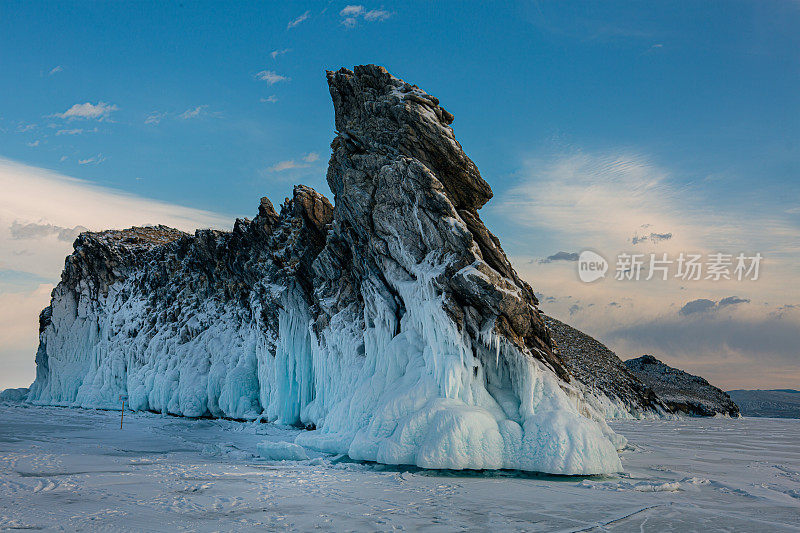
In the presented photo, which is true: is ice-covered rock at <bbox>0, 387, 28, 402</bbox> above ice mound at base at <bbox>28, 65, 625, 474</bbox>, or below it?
below

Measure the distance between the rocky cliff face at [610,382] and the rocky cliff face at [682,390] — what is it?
5277 mm

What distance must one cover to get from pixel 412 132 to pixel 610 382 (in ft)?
164

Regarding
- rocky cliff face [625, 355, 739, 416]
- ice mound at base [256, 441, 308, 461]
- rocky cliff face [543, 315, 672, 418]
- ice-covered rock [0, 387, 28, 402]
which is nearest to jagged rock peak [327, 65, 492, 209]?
ice mound at base [256, 441, 308, 461]

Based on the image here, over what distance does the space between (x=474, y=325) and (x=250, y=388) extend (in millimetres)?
29060

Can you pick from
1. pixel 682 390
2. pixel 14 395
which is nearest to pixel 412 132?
pixel 682 390

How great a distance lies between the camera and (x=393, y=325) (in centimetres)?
2292

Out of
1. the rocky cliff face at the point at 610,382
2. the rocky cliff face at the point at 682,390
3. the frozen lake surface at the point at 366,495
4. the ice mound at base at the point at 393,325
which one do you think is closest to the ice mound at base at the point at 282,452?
the frozen lake surface at the point at 366,495

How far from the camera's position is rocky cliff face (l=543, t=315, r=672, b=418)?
59156 millimetres

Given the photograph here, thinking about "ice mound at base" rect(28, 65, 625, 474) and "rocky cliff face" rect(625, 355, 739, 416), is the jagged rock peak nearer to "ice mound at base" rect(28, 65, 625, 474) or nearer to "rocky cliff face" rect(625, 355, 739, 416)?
"ice mound at base" rect(28, 65, 625, 474)

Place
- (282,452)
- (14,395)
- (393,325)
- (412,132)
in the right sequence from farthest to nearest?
1. (14,395)
2. (393,325)
3. (412,132)
4. (282,452)

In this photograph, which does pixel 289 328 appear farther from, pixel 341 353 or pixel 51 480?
pixel 51 480

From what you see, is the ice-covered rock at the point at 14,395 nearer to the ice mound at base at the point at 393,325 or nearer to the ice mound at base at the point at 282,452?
the ice mound at base at the point at 393,325

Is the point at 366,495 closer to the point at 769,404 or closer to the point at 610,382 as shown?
the point at 610,382

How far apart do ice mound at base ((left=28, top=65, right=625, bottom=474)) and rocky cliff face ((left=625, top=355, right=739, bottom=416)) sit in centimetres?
5253
